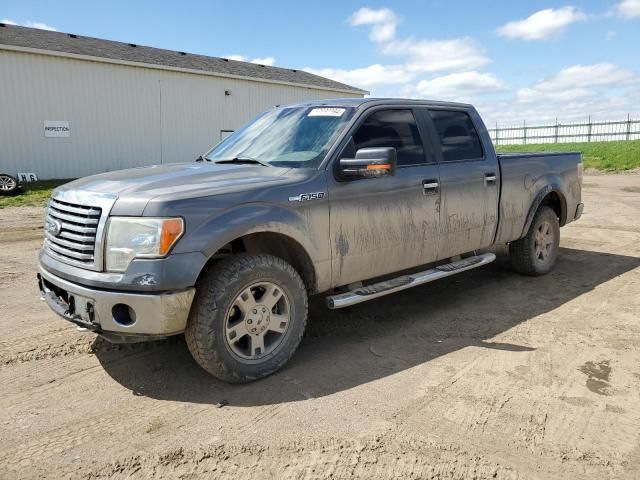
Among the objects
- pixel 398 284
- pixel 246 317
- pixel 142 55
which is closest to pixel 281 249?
pixel 246 317

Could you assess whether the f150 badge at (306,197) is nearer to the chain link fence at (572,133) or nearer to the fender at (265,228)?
the fender at (265,228)

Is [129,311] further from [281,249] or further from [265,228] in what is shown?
[281,249]

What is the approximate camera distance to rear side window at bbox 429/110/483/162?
5.01 metres

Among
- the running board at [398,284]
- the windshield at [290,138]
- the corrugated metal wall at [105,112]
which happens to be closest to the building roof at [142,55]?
the corrugated metal wall at [105,112]

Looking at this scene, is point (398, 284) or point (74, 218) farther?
point (398, 284)

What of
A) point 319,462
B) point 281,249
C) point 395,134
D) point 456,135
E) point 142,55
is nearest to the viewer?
point 319,462

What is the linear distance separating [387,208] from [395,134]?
75 centimetres

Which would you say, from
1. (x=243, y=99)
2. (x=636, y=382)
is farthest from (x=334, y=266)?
(x=243, y=99)

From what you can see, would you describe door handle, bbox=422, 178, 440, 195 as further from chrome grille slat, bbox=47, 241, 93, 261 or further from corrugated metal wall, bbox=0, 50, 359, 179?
corrugated metal wall, bbox=0, 50, 359, 179

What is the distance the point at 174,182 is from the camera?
345cm

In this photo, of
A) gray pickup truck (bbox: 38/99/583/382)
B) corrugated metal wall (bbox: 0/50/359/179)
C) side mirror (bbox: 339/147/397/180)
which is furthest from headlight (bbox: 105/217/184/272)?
corrugated metal wall (bbox: 0/50/359/179)

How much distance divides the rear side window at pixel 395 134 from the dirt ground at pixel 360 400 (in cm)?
152

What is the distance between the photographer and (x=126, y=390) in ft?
11.3

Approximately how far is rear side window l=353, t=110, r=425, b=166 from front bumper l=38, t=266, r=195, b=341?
76.7 inches
